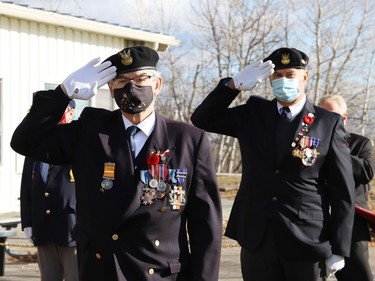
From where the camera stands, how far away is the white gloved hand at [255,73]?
13.2ft

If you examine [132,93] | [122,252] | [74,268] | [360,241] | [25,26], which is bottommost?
[74,268]

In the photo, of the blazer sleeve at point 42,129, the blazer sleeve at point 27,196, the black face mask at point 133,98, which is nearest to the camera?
the blazer sleeve at point 42,129

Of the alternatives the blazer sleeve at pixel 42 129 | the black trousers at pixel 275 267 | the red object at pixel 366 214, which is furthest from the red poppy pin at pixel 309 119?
the blazer sleeve at pixel 42 129

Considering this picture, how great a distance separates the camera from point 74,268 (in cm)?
549

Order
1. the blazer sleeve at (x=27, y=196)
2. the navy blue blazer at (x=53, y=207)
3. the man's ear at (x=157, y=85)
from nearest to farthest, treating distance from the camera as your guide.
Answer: the man's ear at (x=157, y=85)
the navy blue blazer at (x=53, y=207)
the blazer sleeve at (x=27, y=196)

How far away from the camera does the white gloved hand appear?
4031 millimetres

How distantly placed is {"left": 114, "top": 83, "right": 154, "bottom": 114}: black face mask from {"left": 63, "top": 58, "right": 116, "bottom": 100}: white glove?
0.09m

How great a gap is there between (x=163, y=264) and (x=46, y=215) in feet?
8.15

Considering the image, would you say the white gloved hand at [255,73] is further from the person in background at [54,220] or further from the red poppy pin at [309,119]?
the person in background at [54,220]

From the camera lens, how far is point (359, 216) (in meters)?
5.21

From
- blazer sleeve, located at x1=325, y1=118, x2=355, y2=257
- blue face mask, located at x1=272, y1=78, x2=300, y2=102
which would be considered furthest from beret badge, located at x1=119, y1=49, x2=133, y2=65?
blazer sleeve, located at x1=325, y1=118, x2=355, y2=257

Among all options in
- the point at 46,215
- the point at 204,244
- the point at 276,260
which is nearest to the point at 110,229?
the point at 204,244

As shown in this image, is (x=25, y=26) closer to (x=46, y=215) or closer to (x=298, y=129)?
(x=46, y=215)

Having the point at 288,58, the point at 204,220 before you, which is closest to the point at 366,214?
the point at 288,58
